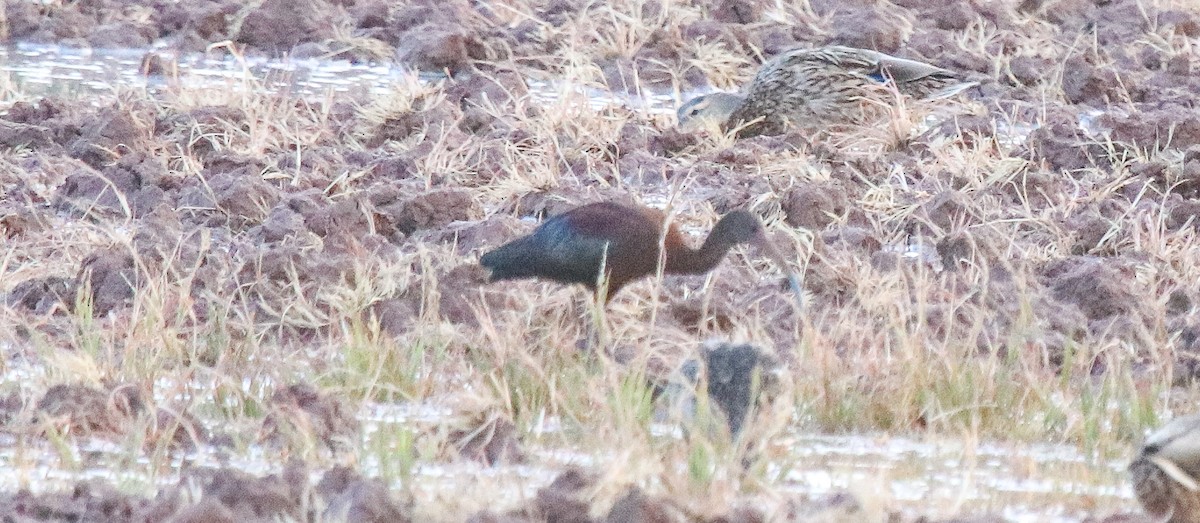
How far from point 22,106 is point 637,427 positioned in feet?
16.7

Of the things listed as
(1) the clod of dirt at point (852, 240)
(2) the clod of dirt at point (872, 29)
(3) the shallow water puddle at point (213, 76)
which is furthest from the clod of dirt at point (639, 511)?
(2) the clod of dirt at point (872, 29)

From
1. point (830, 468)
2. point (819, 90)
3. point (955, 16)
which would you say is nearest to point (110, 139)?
point (819, 90)

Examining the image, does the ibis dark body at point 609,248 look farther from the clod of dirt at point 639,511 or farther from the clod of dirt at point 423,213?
the clod of dirt at point 639,511

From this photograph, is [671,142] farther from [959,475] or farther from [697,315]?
[959,475]

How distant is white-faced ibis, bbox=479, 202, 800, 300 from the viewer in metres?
A: 6.01

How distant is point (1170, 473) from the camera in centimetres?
422

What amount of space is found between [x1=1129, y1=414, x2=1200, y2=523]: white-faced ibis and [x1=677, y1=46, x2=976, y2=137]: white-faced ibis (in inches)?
197

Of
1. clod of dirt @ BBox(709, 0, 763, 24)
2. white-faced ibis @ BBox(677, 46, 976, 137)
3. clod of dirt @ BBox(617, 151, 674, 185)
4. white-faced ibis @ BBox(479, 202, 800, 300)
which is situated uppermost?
white-faced ibis @ BBox(479, 202, 800, 300)

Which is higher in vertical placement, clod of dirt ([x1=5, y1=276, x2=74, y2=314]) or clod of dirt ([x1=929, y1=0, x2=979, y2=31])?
clod of dirt ([x1=5, y1=276, x2=74, y2=314])

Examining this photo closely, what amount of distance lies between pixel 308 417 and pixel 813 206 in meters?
2.96

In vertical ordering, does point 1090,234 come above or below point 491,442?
below

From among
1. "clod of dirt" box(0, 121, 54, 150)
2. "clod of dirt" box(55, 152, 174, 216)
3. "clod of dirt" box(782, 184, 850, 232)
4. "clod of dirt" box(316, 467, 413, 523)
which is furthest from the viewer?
"clod of dirt" box(0, 121, 54, 150)

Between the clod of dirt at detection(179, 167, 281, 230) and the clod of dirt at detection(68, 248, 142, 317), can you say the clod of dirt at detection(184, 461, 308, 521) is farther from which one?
the clod of dirt at detection(179, 167, 281, 230)

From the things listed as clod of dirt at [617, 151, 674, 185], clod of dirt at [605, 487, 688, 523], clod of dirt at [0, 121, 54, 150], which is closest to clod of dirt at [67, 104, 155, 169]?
clod of dirt at [0, 121, 54, 150]
